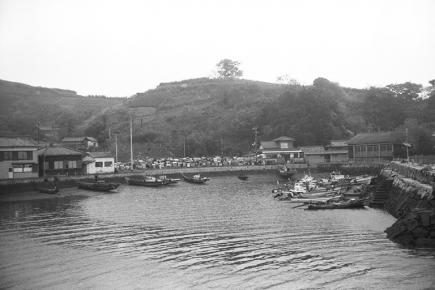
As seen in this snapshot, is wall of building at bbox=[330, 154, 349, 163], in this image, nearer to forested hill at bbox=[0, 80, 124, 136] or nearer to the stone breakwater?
the stone breakwater

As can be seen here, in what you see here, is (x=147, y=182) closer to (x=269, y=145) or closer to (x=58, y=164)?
(x=58, y=164)

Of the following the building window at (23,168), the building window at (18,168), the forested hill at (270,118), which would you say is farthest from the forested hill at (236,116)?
the building window at (18,168)

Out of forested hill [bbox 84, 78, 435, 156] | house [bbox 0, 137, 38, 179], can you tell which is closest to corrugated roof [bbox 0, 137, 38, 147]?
house [bbox 0, 137, 38, 179]

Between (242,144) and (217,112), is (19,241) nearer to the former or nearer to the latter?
(242,144)

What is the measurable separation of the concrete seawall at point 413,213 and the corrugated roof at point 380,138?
36.7m

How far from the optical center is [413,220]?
25.9 metres

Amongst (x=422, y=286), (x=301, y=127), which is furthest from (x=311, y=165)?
(x=422, y=286)

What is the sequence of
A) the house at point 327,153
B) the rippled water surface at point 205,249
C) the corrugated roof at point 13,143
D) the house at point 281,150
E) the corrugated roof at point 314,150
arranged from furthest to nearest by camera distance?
the house at point 281,150, the corrugated roof at point 314,150, the house at point 327,153, the corrugated roof at point 13,143, the rippled water surface at point 205,249

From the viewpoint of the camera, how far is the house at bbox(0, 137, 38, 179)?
61.3 m

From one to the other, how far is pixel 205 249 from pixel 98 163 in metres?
51.7

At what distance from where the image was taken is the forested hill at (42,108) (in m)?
127

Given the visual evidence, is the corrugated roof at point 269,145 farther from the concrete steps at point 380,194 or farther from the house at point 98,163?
the concrete steps at point 380,194

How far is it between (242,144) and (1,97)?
89384 millimetres

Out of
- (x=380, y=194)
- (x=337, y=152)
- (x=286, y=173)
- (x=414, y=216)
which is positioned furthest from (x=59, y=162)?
(x=414, y=216)
